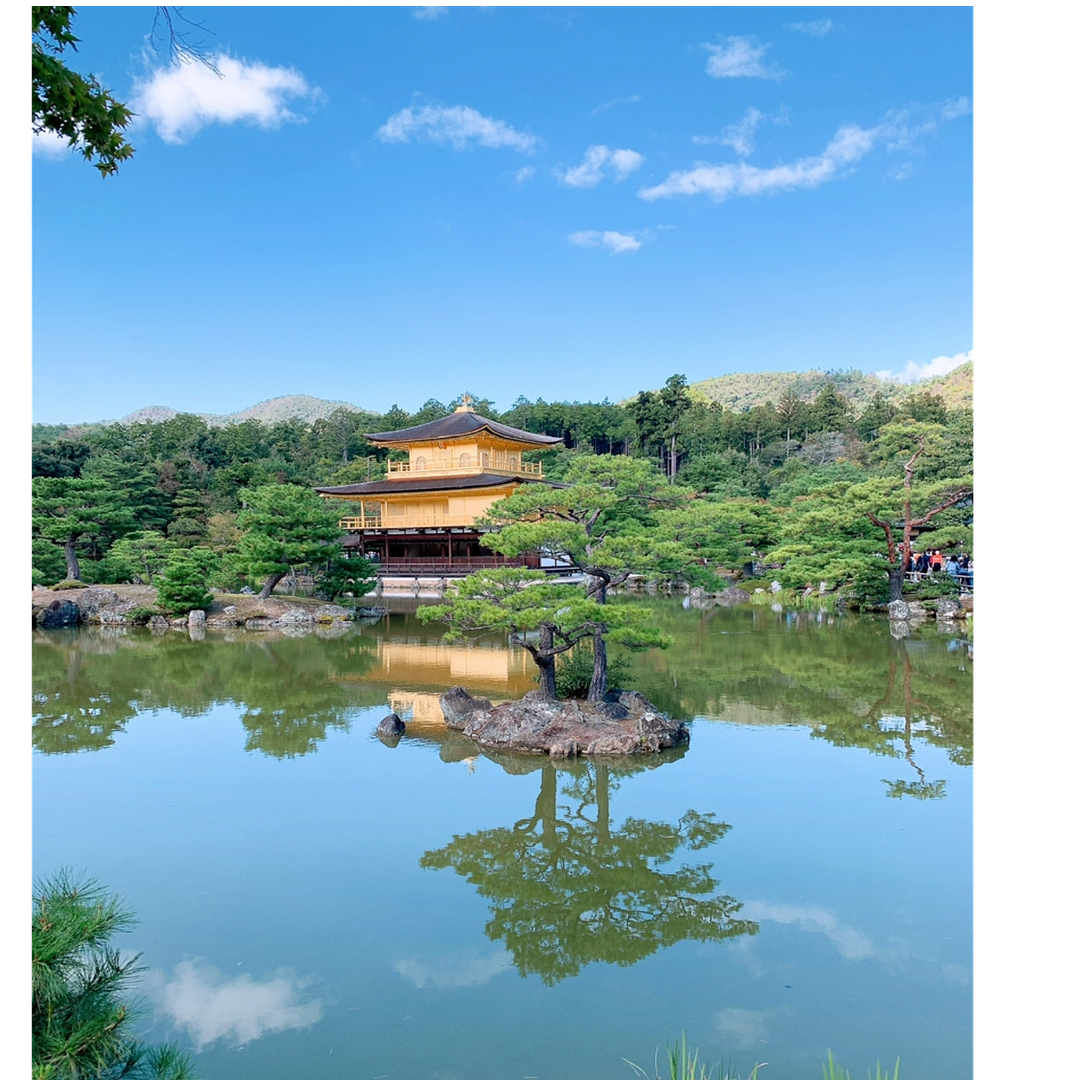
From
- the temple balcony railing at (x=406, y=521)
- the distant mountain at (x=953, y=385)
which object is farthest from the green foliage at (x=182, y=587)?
the distant mountain at (x=953, y=385)

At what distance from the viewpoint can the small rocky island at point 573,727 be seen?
22.4 feet

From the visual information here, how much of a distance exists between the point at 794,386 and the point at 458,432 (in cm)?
6011

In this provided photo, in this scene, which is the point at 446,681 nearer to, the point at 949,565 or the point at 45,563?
the point at 45,563

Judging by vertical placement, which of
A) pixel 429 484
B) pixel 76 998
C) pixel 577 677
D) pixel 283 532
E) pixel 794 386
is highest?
pixel 794 386

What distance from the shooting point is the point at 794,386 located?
74.8 m

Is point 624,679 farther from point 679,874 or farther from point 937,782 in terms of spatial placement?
point 679,874

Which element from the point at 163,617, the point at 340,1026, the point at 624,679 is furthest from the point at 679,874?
the point at 163,617

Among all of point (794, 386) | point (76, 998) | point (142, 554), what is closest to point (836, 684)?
point (76, 998)

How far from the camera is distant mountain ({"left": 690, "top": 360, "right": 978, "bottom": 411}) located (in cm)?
6406

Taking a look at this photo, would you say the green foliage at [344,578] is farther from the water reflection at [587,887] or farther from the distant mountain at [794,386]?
the distant mountain at [794,386]

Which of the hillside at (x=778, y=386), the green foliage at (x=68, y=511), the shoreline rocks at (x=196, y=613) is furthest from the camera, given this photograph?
the hillside at (x=778, y=386)

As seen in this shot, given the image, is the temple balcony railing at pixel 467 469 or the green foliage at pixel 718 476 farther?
the green foliage at pixel 718 476

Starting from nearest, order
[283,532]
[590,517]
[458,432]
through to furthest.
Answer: [590,517] → [283,532] → [458,432]

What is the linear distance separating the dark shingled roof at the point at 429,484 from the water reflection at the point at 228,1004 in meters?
17.5
